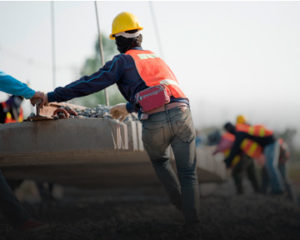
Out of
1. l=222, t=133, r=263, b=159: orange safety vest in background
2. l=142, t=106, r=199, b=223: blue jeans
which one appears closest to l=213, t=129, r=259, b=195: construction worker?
l=222, t=133, r=263, b=159: orange safety vest in background

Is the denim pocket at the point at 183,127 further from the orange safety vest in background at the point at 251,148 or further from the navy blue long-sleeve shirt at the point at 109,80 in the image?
the orange safety vest in background at the point at 251,148

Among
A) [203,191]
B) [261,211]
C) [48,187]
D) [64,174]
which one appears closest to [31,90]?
[64,174]

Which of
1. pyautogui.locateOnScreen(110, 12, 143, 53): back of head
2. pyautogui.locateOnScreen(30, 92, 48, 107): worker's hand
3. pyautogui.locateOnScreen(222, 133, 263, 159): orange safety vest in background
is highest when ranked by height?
pyautogui.locateOnScreen(110, 12, 143, 53): back of head

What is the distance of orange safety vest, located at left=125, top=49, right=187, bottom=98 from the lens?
3.59 m

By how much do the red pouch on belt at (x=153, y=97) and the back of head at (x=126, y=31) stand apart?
21.8 inches

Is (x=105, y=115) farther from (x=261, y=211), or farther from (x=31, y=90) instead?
(x=261, y=211)

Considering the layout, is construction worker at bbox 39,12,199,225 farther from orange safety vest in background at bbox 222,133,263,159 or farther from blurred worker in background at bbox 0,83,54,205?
orange safety vest in background at bbox 222,133,263,159

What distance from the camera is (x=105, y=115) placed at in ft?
14.4

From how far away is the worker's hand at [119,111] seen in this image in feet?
14.0

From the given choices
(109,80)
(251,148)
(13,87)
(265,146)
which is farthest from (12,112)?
(265,146)

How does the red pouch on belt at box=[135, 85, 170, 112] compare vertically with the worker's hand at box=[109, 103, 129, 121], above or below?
above

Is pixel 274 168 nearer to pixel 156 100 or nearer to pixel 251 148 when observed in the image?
pixel 251 148

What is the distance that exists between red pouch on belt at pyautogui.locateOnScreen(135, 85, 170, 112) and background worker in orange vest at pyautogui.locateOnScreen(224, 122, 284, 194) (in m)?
6.04

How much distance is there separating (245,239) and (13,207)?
206cm
